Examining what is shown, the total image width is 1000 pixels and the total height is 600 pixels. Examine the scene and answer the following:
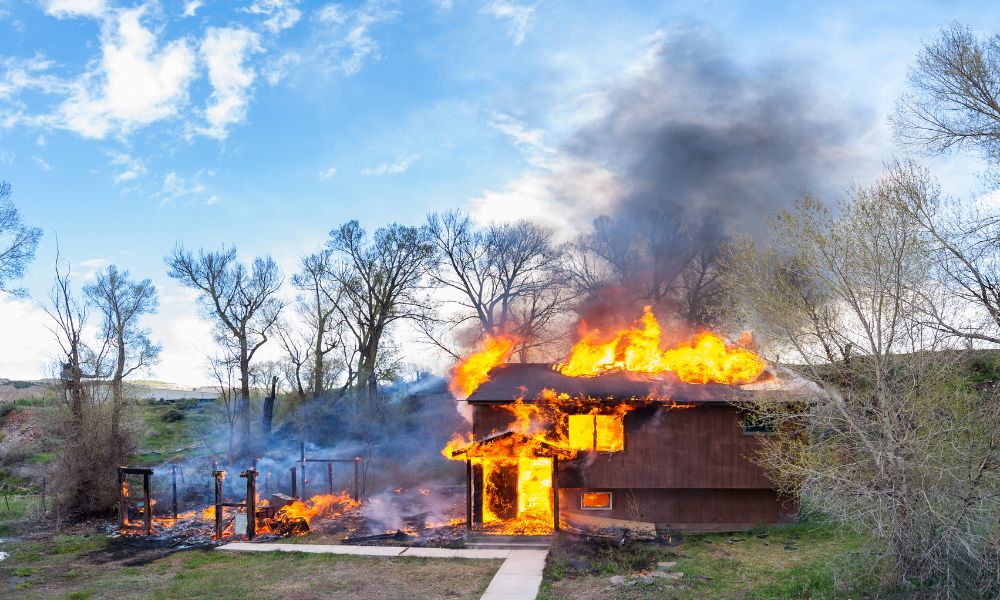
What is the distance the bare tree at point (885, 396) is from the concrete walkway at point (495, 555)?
255 inches

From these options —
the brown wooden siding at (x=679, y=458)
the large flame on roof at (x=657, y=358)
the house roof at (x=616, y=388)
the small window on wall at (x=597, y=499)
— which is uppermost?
the large flame on roof at (x=657, y=358)

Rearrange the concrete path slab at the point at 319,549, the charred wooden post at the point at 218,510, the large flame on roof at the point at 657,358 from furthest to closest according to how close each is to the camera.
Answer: the large flame on roof at the point at 657,358, the charred wooden post at the point at 218,510, the concrete path slab at the point at 319,549

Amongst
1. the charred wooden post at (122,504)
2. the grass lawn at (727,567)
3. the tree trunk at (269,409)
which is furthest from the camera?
the tree trunk at (269,409)

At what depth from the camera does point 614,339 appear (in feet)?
83.3

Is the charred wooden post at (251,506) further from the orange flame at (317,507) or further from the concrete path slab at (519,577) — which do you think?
the concrete path slab at (519,577)

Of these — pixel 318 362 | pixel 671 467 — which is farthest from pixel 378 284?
pixel 671 467

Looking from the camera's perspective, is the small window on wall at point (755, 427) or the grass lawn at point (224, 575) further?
the small window on wall at point (755, 427)

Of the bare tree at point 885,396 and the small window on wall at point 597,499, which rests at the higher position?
the bare tree at point 885,396

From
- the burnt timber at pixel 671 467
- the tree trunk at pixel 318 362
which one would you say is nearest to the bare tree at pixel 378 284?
the tree trunk at pixel 318 362

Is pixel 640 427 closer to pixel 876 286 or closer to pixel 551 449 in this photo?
pixel 551 449

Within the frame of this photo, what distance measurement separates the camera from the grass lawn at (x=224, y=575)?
48.3 feet

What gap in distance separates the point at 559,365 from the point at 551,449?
592 cm

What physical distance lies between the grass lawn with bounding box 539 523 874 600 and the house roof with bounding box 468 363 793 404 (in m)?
4.38

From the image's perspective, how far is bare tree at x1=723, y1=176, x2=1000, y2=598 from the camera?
1219cm
